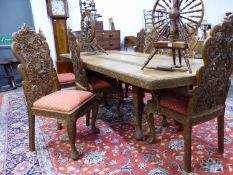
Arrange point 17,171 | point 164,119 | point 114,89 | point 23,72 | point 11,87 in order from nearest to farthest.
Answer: point 17,171
point 23,72
point 164,119
point 114,89
point 11,87

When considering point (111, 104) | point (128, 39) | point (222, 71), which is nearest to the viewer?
point (222, 71)

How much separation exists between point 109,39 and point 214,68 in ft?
12.4

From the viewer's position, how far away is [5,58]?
4.80 metres

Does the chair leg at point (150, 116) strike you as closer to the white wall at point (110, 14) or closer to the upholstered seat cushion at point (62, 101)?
the upholstered seat cushion at point (62, 101)

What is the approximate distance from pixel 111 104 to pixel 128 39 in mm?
2590

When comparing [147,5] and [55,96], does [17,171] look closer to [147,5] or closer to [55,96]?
[55,96]

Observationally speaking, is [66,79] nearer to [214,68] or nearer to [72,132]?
[72,132]

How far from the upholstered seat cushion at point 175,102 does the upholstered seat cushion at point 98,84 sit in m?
0.91

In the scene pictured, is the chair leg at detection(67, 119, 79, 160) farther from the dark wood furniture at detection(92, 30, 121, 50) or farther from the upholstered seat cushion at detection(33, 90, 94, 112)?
the dark wood furniture at detection(92, 30, 121, 50)

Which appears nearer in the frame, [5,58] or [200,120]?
[200,120]

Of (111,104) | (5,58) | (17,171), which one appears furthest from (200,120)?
(5,58)

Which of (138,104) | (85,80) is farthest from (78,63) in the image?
(138,104)

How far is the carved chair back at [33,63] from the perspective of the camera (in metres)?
1.90

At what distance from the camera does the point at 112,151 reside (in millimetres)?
1951
